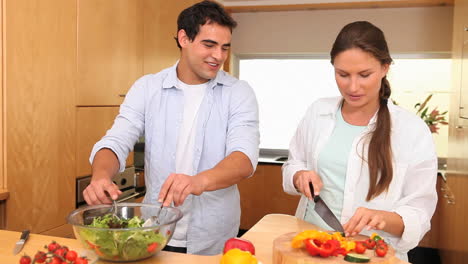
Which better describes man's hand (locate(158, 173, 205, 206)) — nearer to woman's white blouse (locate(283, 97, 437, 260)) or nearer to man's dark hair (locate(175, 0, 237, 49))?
woman's white blouse (locate(283, 97, 437, 260))

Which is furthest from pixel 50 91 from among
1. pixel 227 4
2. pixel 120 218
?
Result: pixel 227 4

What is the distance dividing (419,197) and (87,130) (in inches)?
72.5

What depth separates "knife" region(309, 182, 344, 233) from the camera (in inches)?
67.9

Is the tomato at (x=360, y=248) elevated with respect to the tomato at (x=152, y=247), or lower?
elevated

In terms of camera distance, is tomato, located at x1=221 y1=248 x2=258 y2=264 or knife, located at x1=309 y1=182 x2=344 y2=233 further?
knife, located at x1=309 y1=182 x2=344 y2=233

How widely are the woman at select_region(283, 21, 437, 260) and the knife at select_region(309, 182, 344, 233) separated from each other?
3cm

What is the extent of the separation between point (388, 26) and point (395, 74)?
18.5 inches

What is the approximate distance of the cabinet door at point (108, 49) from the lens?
9.14 feet

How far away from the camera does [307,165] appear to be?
1.98 meters

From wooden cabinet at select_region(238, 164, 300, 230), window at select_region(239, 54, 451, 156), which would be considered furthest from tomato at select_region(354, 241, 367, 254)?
window at select_region(239, 54, 451, 156)

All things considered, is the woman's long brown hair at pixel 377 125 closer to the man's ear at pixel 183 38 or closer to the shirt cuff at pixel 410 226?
the shirt cuff at pixel 410 226

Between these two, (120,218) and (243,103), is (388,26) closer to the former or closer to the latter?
(243,103)

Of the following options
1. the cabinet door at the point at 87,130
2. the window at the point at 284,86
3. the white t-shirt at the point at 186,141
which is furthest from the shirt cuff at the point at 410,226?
the window at the point at 284,86

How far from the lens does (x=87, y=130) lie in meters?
2.85
